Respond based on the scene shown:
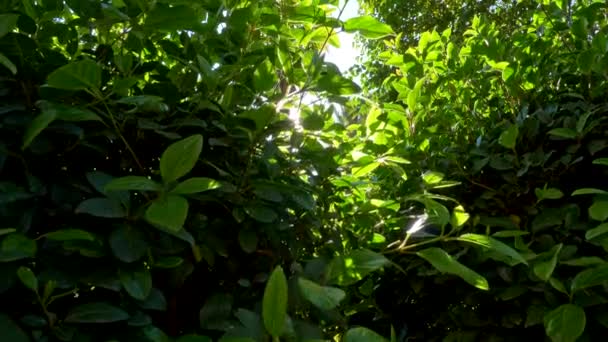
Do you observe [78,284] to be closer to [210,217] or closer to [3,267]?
[3,267]

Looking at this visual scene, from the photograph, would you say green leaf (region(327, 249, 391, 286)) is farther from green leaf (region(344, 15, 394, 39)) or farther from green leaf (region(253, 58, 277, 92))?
green leaf (region(344, 15, 394, 39))

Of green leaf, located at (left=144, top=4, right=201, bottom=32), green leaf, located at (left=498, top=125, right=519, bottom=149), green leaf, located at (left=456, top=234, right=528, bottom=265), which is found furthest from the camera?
green leaf, located at (left=498, top=125, right=519, bottom=149)

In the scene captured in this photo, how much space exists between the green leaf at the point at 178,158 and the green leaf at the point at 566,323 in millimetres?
832

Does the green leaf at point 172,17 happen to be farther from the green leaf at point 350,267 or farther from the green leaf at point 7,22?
the green leaf at point 350,267

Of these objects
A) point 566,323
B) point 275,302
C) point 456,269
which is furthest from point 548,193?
point 275,302

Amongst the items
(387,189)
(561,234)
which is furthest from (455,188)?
(561,234)

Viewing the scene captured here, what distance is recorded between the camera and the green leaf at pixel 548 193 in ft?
4.84

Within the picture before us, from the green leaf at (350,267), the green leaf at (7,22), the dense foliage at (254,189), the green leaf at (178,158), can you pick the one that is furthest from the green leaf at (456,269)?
the green leaf at (7,22)

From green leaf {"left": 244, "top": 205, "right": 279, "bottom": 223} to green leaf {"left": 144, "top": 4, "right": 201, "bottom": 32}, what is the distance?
34cm

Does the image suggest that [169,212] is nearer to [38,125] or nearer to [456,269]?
[38,125]

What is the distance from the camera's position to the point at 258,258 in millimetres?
1083

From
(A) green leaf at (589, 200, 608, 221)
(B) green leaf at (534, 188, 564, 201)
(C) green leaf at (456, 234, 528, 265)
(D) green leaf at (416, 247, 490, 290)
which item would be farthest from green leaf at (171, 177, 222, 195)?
(B) green leaf at (534, 188, 564, 201)

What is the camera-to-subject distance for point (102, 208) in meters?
0.84

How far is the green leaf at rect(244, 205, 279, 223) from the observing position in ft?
3.29
